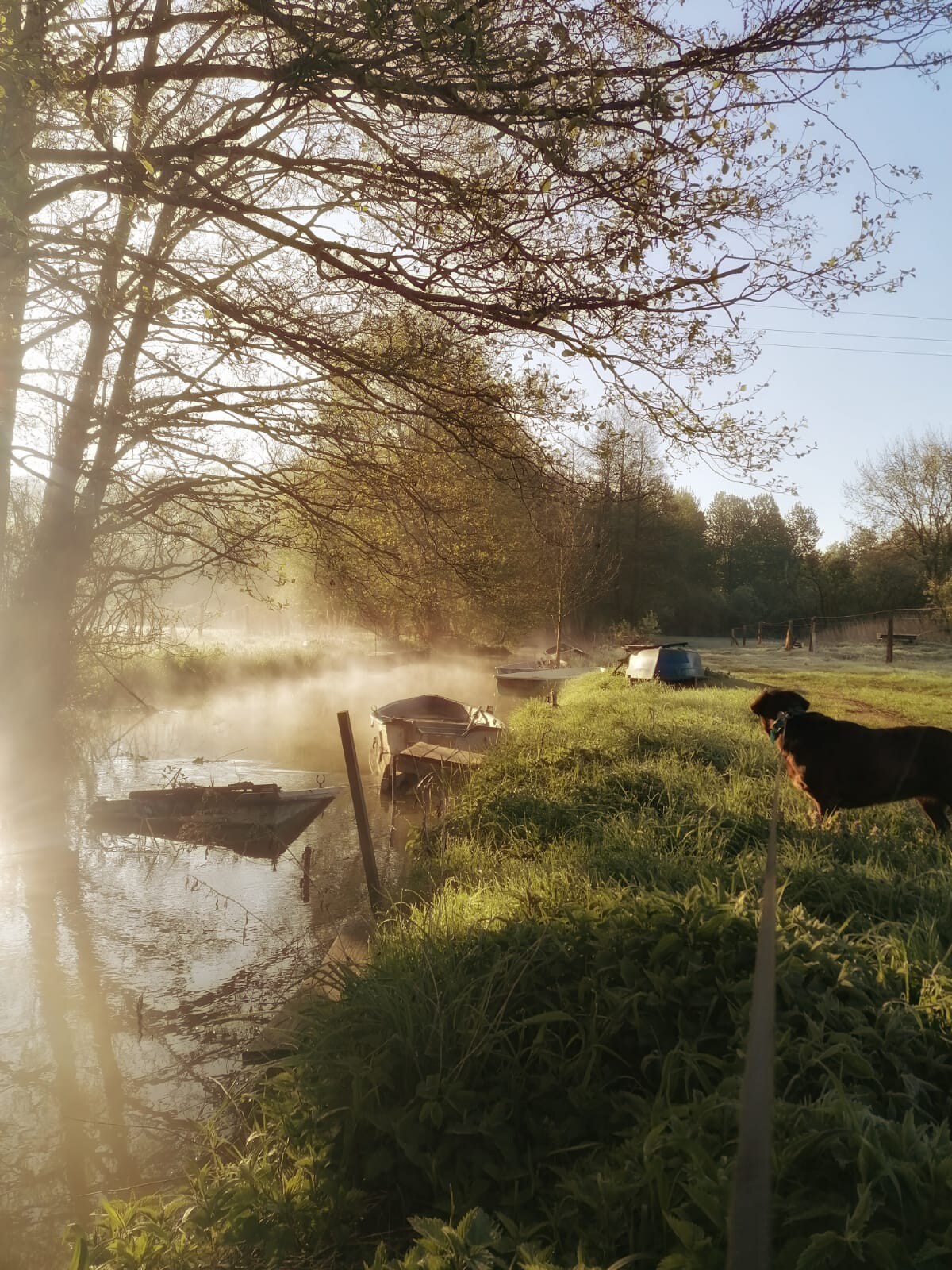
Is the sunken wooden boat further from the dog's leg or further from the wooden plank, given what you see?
the dog's leg

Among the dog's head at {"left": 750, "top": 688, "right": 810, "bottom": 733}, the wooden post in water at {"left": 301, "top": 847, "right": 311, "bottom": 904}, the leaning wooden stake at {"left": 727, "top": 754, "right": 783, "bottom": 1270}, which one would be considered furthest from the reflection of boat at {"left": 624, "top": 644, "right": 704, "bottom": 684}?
the leaning wooden stake at {"left": 727, "top": 754, "right": 783, "bottom": 1270}

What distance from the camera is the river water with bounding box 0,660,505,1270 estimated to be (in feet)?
15.0

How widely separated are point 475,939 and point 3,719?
11.9 metres

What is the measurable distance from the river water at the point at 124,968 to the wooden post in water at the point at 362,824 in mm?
1016

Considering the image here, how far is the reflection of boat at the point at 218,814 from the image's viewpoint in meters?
10.3

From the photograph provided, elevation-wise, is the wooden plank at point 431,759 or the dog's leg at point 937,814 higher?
the dog's leg at point 937,814

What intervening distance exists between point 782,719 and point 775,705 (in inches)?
10.2

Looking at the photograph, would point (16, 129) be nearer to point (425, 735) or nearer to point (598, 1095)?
point (598, 1095)

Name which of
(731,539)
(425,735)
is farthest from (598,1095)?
(731,539)

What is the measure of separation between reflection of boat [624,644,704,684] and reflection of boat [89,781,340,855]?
1038 centimetres

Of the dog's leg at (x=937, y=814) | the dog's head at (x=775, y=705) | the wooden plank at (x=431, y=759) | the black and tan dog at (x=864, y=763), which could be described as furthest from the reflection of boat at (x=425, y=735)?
the dog's leg at (x=937, y=814)

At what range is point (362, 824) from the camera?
6895 mm

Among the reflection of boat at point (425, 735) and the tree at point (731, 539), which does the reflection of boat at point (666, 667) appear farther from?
the tree at point (731, 539)

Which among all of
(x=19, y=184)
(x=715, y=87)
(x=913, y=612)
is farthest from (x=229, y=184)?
(x=913, y=612)
